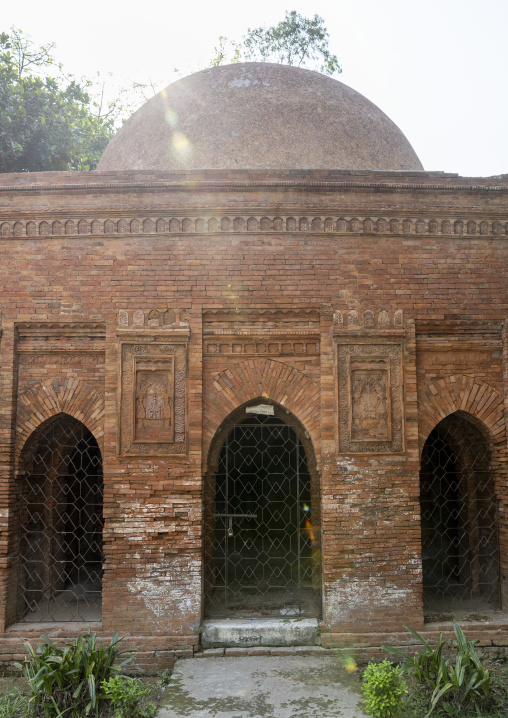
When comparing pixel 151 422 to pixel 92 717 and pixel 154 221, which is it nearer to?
pixel 154 221

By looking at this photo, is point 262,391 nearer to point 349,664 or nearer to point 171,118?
point 349,664

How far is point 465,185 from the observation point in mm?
5785

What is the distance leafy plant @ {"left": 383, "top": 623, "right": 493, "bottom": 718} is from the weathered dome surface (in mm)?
4996

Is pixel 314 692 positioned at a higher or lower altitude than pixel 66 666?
lower

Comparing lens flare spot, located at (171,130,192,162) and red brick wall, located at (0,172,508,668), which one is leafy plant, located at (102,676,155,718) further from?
lens flare spot, located at (171,130,192,162)

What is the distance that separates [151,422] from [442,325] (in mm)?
A: 3037

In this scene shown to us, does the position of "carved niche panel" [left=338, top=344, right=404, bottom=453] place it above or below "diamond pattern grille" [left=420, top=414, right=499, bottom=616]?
above

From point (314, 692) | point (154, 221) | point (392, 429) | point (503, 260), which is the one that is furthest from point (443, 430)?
point (154, 221)

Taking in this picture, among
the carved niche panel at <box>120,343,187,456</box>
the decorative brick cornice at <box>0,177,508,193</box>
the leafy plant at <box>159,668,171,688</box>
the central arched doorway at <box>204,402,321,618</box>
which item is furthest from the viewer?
the central arched doorway at <box>204,402,321,618</box>

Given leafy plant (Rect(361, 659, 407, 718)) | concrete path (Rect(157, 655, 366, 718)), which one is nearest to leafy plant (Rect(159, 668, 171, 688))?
concrete path (Rect(157, 655, 366, 718))

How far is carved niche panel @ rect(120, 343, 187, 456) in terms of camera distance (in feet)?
18.4

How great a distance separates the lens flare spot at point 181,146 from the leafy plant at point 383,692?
5.40m

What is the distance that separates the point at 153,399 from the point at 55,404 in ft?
3.28

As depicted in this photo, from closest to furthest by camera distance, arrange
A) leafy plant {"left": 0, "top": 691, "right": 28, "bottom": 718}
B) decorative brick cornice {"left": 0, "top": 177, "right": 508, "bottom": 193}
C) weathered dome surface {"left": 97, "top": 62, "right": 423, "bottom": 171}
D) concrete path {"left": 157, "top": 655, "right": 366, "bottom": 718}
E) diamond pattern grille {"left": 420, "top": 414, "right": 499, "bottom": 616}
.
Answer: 1. concrete path {"left": 157, "top": 655, "right": 366, "bottom": 718}
2. leafy plant {"left": 0, "top": 691, "right": 28, "bottom": 718}
3. decorative brick cornice {"left": 0, "top": 177, "right": 508, "bottom": 193}
4. diamond pattern grille {"left": 420, "top": 414, "right": 499, "bottom": 616}
5. weathered dome surface {"left": 97, "top": 62, "right": 423, "bottom": 171}
